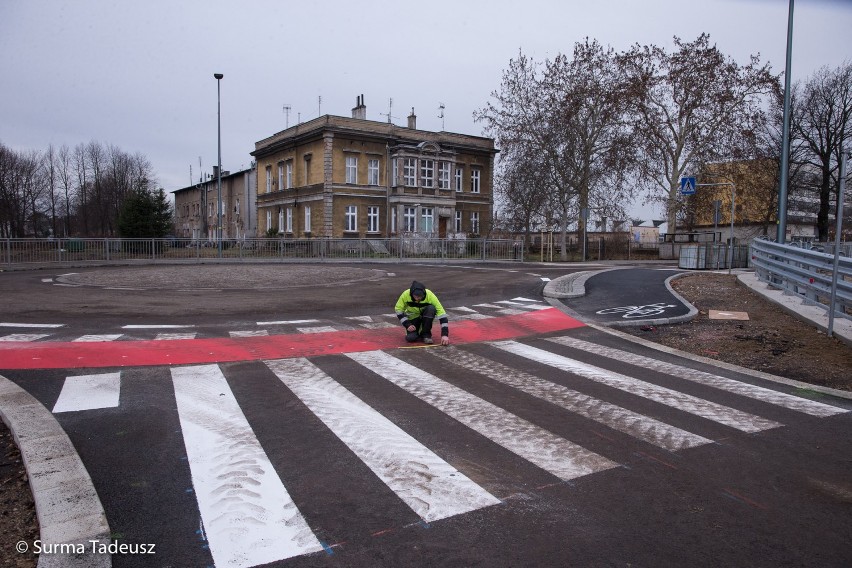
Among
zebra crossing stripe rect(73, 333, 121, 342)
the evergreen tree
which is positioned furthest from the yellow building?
zebra crossing stripe rect(73, 333, 121, 342)

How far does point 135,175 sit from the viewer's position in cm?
7612

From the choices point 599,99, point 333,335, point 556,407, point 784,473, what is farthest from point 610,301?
point 599,99

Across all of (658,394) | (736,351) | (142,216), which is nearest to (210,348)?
(658,394)

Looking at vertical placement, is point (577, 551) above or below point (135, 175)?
below

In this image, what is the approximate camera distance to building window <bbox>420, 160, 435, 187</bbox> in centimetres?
5000

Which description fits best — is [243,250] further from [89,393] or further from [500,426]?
[500,426]

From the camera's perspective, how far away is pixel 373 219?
49.2m

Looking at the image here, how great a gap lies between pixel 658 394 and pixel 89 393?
6.16m

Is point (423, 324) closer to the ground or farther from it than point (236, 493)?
farther from it

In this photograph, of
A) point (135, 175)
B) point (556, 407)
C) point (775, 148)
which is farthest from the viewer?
point (135, 175)

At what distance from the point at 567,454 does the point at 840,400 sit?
153 inches

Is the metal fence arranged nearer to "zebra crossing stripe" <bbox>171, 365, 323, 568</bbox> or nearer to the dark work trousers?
the dark work trousers

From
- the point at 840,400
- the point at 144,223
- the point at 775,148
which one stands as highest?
the point at 775,148

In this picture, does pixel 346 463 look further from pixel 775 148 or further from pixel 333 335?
pixel 775 148
